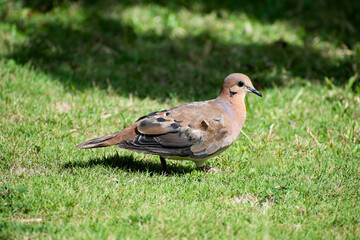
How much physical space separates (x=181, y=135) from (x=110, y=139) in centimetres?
77

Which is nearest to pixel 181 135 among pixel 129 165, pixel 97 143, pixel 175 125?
pixel 175 125

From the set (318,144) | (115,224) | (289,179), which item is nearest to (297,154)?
(318,144)

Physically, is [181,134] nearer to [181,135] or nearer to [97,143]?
[181,135]

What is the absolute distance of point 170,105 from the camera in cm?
666

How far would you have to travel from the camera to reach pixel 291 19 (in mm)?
10031

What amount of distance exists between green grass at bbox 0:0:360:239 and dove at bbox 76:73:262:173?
302 mm

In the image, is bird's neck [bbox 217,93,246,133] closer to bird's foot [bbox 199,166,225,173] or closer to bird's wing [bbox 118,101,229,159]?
bird's wing [bbox 118,101,229,159]

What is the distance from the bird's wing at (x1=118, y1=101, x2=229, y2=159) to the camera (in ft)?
15.1

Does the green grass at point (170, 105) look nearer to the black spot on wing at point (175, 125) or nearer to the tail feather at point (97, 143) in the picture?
the tail feather at point (97, 143)

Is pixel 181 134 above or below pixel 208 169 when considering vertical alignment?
above

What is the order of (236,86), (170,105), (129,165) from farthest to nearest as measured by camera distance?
(170,105), (236,86), (129,165)

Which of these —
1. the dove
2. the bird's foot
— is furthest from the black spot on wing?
the bird's foot

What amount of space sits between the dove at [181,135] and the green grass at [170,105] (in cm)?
30

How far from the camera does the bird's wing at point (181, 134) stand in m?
4.59
